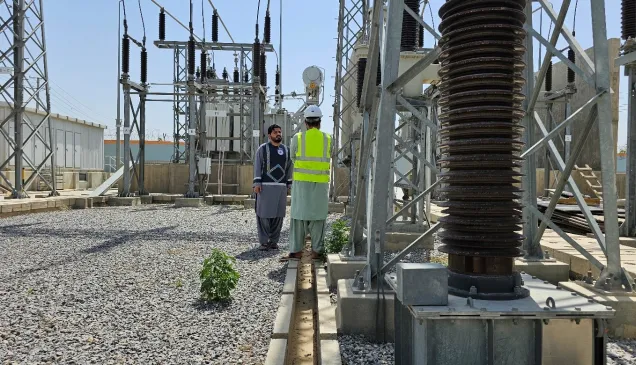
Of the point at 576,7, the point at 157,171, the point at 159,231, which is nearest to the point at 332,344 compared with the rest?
the point at 159,231

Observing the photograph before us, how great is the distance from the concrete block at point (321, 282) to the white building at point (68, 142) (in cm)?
2601

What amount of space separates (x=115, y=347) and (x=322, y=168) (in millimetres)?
3542

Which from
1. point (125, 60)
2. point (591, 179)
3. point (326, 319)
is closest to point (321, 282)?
point (326, 319)

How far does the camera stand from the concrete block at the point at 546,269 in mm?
4570

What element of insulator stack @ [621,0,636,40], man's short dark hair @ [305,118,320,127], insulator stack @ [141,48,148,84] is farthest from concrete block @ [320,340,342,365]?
insulator stack @ [141,48,148,84]

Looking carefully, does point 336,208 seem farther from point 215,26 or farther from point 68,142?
point 68,142

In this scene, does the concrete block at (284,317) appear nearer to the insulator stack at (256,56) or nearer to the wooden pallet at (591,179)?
the insulator stack at (256,56)

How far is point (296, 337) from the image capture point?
3.92 m

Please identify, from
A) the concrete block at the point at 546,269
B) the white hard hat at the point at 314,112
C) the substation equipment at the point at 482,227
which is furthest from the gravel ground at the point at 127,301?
the concrete block at the point at 546,269

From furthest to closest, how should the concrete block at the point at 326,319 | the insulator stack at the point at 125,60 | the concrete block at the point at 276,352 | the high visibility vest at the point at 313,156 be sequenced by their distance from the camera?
1. the insulator stack at the point at 125,60
2. the high visibility vest at the point at 313,156
3. the concrete block at the point at 326,319
4. the concrete block at the point at 276,352

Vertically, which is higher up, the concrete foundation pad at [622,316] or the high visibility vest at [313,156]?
the high visibility vest at [313,156]

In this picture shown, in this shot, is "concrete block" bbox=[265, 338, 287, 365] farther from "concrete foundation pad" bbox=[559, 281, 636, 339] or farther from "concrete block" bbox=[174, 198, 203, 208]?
"concrete block" bbox=[174, 198, 203, 208]

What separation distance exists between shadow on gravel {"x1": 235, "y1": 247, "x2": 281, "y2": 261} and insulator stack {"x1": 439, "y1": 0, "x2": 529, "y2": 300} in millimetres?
4368

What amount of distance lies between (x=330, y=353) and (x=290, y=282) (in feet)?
6.22
